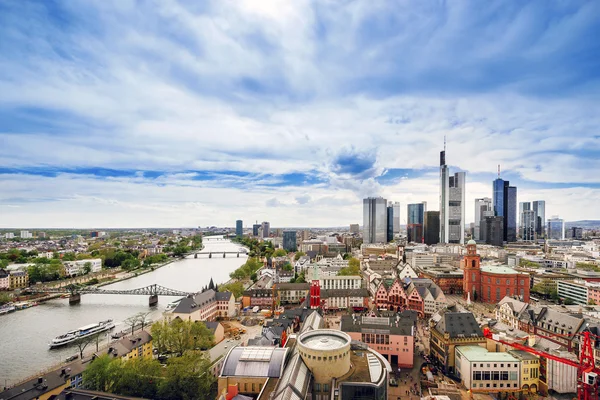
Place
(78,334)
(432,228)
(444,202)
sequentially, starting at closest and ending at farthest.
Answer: (78,334)
(444,202)
(432,228)

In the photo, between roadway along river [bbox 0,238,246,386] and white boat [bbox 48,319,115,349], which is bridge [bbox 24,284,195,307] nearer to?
roadway along river [bbox 0,238,246,386]

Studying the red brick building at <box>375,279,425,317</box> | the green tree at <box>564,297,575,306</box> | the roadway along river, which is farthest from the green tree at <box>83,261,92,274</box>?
the green tree at <box>564,297,575,306</box>

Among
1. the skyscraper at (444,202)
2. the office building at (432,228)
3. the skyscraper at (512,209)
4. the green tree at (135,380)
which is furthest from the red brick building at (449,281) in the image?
the skyscraper at (512,209)

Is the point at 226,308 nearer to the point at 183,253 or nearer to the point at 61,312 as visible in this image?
the point at 61,312

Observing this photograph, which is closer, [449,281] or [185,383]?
[185,383]

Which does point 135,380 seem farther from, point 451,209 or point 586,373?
point 451,209

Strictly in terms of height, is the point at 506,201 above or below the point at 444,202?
above

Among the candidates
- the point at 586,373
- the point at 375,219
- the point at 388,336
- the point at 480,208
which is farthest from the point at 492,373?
the point at 480,208
